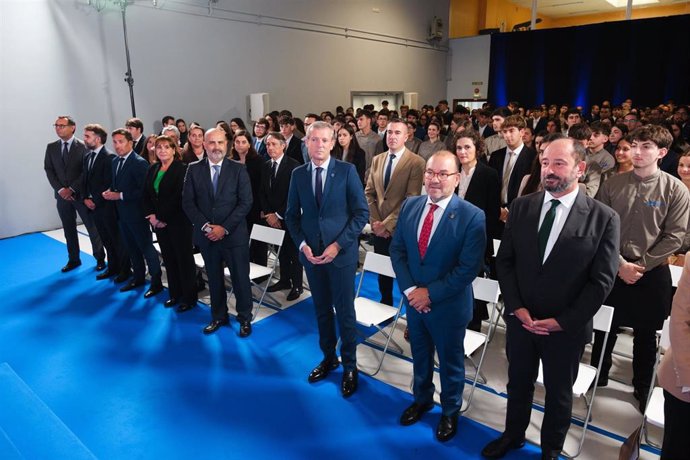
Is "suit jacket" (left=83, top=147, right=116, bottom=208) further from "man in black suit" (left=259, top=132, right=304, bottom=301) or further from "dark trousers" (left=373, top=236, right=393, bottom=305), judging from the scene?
"dark trousers" (left=373, top=236, right=393, bottom=305)

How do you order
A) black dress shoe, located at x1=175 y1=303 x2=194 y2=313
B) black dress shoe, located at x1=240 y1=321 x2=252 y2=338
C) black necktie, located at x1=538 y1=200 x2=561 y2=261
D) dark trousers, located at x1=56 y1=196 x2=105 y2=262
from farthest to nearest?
dark trousers, located at x1=56 y1=196 x2=105 y2=262 < black dress shoe, located at x1=175 y1=303 x2=194 y2=313 < black dress shoe, located at x1=240 y1=321 x2=252 y2=338 < black necktie, located at x1=538 y1=200 x2=561 y2=261

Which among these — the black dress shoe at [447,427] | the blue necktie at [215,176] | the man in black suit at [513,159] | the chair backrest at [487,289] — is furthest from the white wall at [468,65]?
the black dress shoe at [447,427]

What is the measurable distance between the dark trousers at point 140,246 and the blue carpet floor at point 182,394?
14.2 inches

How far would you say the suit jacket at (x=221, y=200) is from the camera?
13.1 feet

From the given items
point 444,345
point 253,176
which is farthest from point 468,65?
point 444,345

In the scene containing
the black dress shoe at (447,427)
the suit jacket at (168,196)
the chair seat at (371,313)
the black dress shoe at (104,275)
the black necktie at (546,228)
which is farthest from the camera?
the black dress shoe at (104,275)

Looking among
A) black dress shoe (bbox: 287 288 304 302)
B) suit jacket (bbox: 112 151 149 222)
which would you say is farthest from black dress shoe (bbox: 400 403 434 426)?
suit jacket (bbox: 112 151 149 222)

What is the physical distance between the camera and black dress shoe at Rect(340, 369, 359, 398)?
331 cm

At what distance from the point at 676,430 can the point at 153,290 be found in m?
4.77

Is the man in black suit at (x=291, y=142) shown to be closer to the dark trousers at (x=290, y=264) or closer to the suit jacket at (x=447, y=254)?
the dark trousers at (x=290, y=264)

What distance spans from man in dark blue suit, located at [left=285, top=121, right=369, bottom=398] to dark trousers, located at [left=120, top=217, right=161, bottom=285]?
236cm

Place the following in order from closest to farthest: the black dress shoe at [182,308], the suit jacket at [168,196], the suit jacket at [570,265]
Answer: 1. the suit jacket at [570,265]
2. the suit jacket at [168,196]
3. the black dress shoe at [182,308]

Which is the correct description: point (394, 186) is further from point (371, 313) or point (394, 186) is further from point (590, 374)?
point (590, 374)

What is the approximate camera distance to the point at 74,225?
5.88 metres
